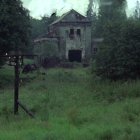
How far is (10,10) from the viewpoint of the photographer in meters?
41.2

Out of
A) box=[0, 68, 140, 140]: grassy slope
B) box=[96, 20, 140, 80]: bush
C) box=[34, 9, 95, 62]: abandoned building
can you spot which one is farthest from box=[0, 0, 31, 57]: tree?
box=[34, 9, 95, 62]: abandoned building

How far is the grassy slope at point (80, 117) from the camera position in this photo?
12419 millimetres

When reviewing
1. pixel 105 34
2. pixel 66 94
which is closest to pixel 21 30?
pixel 105 34

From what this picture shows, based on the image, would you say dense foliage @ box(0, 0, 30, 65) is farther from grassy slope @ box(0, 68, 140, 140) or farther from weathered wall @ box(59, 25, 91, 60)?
weathered wall @ box(59, 25, 91, 60)

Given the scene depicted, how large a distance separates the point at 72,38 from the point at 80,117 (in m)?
54.3

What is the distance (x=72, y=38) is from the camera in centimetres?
6925

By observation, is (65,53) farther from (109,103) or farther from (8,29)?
(109,103)

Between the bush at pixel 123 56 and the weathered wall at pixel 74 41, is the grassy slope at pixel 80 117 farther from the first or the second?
the weathered wall at pixel 74 41

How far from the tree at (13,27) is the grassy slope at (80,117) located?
16053 mm

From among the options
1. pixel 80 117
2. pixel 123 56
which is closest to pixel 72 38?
pixel 123 56

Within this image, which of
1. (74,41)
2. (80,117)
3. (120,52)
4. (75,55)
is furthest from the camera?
(75,55)

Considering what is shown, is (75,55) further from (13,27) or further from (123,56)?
(123,56)

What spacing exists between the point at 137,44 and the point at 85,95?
8393mm

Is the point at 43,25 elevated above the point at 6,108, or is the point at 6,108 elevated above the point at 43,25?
the point at 43,25
